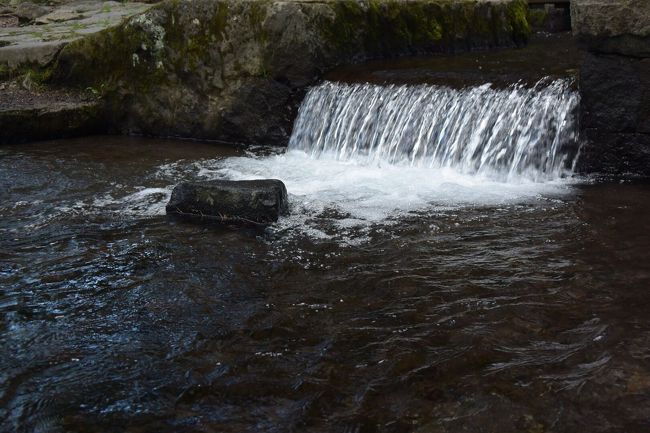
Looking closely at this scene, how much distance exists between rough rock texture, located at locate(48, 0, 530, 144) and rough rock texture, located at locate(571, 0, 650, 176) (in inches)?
151

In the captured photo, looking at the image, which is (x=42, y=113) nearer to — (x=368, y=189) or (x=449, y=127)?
(x=368, y=189)

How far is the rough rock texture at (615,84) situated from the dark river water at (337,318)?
1.68 feet

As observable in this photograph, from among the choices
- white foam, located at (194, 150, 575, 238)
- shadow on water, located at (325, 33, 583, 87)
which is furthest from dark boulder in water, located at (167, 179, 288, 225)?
shadow on water, located at (325, 33, 583, 87)

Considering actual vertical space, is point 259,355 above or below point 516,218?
below

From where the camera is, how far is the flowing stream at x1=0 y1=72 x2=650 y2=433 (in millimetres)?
3740

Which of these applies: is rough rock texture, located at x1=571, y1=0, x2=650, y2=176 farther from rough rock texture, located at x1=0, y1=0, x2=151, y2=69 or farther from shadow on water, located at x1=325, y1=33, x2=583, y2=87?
rough rock texture, located at x1=0, y1=0, x2=151, y2=69

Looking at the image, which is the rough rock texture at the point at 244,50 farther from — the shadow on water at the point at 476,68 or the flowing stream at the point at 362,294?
the flowing stream at the point at 362,294

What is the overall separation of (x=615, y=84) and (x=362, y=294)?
395cm

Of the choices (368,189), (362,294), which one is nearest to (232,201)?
(368,189)

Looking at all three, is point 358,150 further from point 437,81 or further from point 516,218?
point 516,218

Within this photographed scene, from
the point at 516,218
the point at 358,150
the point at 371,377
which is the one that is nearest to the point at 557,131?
the point at 516,218

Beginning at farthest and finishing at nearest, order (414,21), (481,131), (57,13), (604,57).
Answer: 1. (57,13)
2. (414,21)
3. (481,131)
4. (604,57)

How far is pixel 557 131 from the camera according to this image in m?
7.71

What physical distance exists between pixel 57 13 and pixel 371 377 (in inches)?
531
